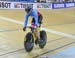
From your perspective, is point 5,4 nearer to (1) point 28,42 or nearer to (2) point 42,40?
(2) point 42,40

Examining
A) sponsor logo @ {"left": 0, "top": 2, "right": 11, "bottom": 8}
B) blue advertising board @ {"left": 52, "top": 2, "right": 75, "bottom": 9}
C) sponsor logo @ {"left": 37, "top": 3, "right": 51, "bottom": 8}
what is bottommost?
blue advertising board @ {"left": 52, "top": 2, "right": 75, "bottom": 9}

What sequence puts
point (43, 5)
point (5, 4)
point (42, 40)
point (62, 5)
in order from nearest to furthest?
point (42, 40)
point (5, 4)
point (43, 5)
point (62, 5)

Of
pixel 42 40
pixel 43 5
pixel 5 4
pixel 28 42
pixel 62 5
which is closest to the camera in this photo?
pixel 28 42

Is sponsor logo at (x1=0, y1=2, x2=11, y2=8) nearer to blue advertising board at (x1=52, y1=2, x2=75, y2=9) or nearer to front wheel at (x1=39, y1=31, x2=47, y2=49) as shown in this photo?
blue advertising board at (x1=52, y1=2, x2=75, y2=9)

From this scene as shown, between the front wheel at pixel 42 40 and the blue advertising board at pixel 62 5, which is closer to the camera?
the front wheel at pixel 42 40

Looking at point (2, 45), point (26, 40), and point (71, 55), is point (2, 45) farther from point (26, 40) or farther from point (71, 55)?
point (71, 55)

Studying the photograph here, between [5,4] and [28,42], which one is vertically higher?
[28,42]

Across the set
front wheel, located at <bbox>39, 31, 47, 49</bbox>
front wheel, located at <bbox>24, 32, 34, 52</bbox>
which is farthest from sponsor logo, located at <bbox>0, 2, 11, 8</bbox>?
front wheel, located at <bbox>24, 32, 34, 52</bbox>

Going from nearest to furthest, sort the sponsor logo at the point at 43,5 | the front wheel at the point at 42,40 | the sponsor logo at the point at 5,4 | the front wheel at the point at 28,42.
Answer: the front wheel at the point at 28,42, the front wheel at the point at 42,40, the sponsor logo at the point at 5,4, the sponsor logo at the point at 43,5

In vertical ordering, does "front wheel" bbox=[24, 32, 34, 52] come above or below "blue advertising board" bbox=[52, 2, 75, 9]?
above

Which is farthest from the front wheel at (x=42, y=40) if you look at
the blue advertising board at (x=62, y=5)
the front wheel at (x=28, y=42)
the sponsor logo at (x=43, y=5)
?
the blue advertising board at (x=62, y=5)

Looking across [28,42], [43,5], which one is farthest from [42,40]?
[43,5]

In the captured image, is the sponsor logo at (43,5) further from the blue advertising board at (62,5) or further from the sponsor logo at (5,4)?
the sponsor logo at (5,4)

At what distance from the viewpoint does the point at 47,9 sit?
93.3 ft
